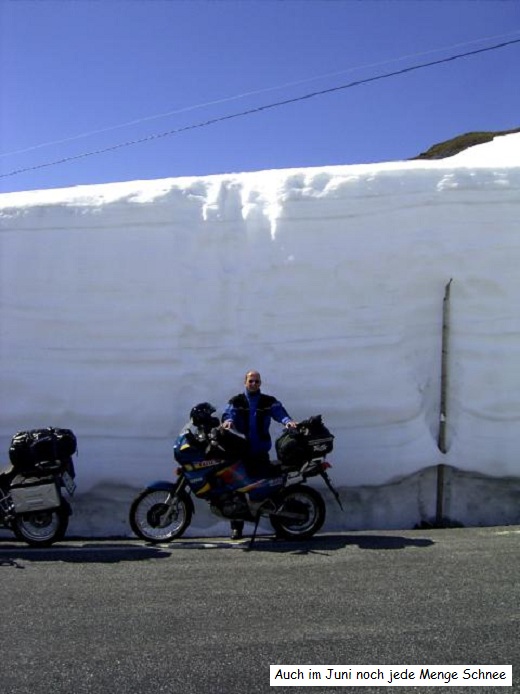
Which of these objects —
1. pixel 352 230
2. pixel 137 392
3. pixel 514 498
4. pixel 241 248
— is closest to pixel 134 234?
pixel 241 248

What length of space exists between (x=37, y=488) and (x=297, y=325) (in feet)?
11.1

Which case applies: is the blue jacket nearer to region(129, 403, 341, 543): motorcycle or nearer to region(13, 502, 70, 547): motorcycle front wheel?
region(129, 403, 341, 543): motorcycle

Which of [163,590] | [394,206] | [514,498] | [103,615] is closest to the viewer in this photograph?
[103,615]

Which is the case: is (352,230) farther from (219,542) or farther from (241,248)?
(219,542)

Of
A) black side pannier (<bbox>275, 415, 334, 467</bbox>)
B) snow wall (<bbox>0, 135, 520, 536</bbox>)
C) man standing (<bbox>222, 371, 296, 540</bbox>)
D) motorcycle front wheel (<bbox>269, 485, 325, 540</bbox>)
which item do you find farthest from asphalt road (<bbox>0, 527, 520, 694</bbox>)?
snow wall (<bbox>0, 135, 520, 536</bbox>)

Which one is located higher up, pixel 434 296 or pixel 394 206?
pixel 394 206

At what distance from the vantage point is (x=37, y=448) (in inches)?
287

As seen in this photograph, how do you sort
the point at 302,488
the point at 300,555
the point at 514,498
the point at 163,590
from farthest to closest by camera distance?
the point at 514,498
the point at 302,488
the point at 300,555
the point at 163,590

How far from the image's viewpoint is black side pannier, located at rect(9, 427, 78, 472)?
7.29 meters

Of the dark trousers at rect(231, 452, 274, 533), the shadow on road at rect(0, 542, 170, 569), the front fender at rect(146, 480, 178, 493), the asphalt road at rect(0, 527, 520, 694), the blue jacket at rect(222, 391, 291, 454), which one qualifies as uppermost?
the blue jacket at rect(222, 391, 291, 454)

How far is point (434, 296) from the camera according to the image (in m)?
8.50

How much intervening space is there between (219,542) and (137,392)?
2.29m

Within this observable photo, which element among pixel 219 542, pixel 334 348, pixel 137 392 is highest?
pixel 334 348

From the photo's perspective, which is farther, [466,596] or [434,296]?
[434,296]
